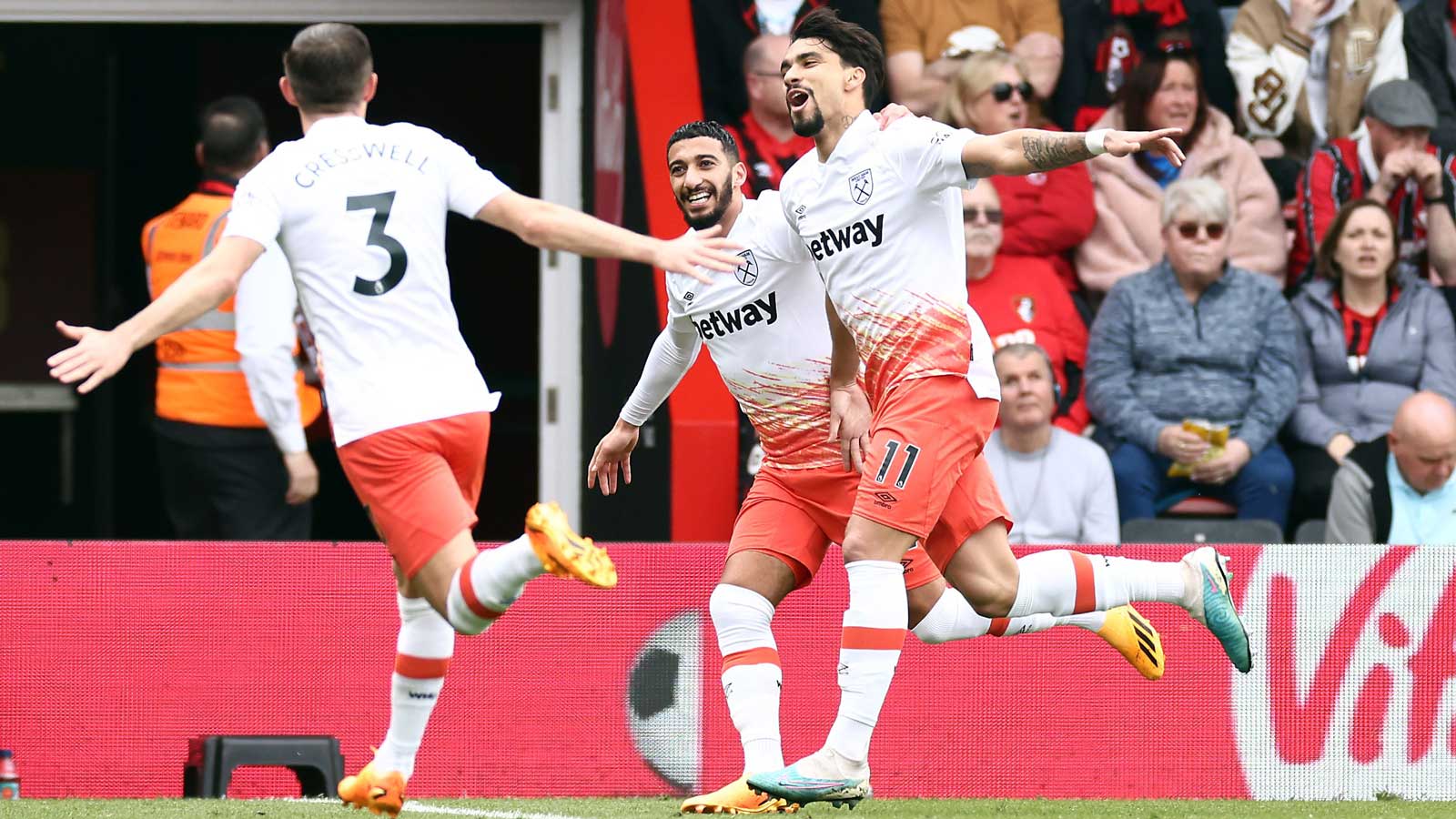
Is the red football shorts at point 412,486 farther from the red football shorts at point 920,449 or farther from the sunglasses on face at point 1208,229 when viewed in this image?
the sunglasses on face at point 1208,229

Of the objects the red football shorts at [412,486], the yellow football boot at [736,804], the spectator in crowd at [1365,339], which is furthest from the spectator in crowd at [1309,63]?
the red football shorts at [412,486]

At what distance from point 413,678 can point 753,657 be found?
1140mm

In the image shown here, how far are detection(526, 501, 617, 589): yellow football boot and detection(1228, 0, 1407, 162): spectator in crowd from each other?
5827mm

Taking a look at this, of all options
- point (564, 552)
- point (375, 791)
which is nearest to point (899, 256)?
point (564, 552)

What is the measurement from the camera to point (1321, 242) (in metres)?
10.0

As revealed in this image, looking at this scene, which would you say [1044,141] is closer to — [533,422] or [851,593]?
[851,593]

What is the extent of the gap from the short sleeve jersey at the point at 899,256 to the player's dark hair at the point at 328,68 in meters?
1.38

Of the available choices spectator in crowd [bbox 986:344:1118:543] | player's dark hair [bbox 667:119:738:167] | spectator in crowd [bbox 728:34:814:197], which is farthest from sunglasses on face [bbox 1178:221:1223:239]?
player's dark hair [bbox 667:119:738:167]

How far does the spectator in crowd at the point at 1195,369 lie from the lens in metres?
9.55

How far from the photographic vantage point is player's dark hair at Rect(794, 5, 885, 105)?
661 cm

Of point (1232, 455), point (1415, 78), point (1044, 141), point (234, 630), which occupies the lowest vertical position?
point (234, 630)

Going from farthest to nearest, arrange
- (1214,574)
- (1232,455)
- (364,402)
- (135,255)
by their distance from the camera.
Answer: (135,255)
(1232,455)
(1214,574)
(364,402)

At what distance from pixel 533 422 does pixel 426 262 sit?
8.80 m

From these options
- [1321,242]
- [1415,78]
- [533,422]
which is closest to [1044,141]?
[1321,242]
